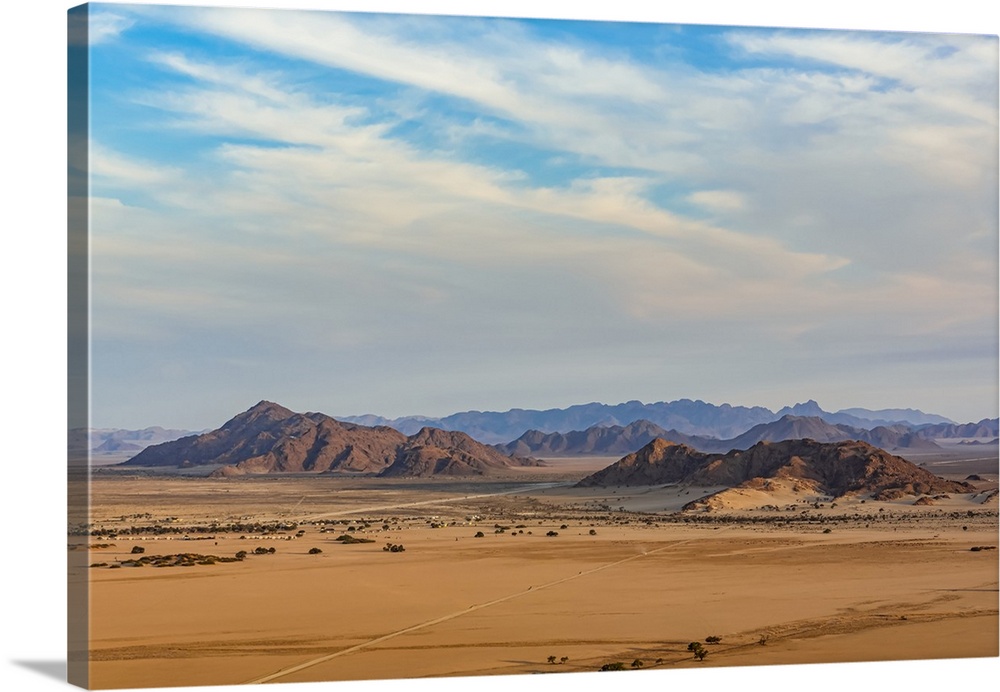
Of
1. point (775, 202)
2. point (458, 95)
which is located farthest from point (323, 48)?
point (775, 202)

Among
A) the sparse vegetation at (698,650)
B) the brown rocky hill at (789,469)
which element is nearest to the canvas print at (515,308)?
the sparse vegetation at (698,650)

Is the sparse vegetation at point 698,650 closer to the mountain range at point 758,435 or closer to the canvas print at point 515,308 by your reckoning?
the canvas print at point 515,308

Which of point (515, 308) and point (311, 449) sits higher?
point (515, 308)

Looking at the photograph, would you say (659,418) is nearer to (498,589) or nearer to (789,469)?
(789,469)

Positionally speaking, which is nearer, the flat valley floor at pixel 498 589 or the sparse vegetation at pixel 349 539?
the flat valley floor at pixel 498 589

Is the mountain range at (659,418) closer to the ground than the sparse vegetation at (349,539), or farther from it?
farther from it

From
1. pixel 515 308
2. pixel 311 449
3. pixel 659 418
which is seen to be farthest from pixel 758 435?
pixel 311 449
